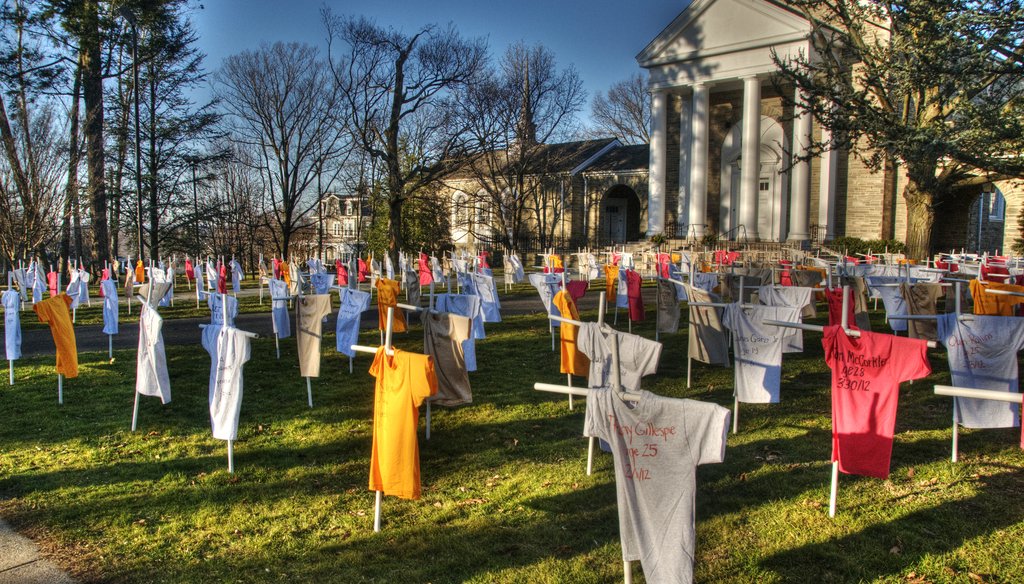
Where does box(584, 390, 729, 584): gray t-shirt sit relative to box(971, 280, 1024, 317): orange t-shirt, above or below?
below

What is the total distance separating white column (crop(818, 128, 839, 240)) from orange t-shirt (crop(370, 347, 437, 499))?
1178 inches

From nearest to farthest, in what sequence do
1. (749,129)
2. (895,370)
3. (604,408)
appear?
(604,408) → (895,370) → (749,129)

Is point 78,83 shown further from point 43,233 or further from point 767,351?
point 767,351

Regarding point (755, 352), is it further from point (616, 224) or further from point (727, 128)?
point (616, 224)

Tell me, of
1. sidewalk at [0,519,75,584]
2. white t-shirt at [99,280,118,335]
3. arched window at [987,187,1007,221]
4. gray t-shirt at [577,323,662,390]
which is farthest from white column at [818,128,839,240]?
sidewalk at [0,519,75,584]

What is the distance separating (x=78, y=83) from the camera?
23344 millimetres

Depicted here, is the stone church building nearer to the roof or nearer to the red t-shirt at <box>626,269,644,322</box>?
the roof

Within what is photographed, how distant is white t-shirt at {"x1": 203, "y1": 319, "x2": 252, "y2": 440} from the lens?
227 inches

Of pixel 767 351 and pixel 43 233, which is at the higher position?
pixel 43 233

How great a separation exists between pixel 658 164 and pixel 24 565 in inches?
1263

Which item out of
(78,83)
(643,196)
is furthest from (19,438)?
(643,196)

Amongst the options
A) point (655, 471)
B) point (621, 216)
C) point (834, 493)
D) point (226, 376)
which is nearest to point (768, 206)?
point (621, 216)

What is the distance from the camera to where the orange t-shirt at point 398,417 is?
464 centimetres

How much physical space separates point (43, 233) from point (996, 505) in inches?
840
